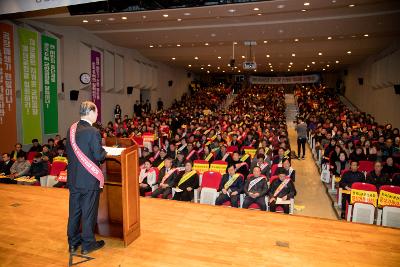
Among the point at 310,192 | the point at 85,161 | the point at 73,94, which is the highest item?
the point at 73,94

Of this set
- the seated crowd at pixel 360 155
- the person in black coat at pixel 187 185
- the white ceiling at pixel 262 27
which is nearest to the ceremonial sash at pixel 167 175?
the person in black coat at pixel 187 185

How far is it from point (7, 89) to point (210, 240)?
9.25m

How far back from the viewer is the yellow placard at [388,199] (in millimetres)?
5176

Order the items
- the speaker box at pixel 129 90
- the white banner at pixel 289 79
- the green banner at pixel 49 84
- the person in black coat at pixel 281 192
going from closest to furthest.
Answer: the person in black coat at pixel 281 192
the green banner at pixel 49 84
the speaker box at pixel 129 90
the white banner at pixel 289 79

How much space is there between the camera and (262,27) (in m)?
11.8

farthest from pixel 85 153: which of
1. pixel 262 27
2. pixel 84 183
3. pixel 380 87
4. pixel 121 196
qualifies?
pixel 380 87

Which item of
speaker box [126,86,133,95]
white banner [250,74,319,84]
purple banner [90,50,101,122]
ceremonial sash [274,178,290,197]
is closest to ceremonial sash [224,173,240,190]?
ceremonial sash [274,178,290,197]

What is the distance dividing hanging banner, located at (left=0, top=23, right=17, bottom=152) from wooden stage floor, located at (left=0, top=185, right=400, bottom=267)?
250 inches

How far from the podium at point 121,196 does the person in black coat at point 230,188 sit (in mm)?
2782

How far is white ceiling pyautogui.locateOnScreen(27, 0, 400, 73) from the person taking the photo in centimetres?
945

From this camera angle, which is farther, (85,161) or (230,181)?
(230,181)

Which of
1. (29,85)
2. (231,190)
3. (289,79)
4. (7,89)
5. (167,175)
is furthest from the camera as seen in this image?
(289,79)

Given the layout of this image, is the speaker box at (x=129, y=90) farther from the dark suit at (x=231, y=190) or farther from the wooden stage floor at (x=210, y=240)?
the wooden stage floor at (x=210, y=240)

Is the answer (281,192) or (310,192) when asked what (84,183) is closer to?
(281,192)
